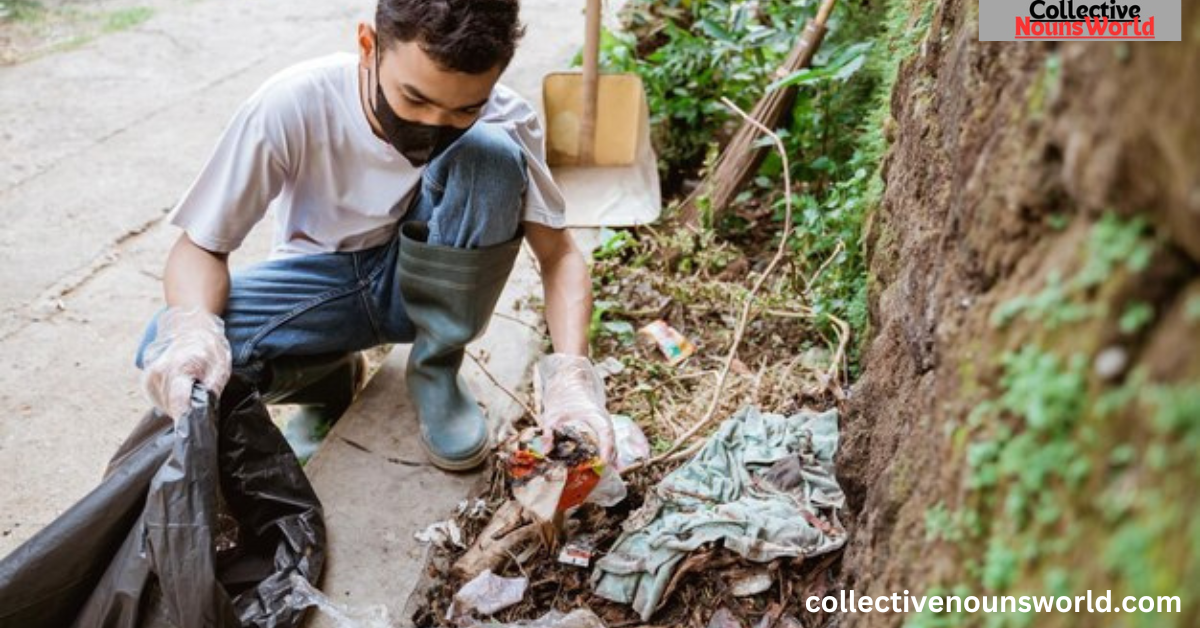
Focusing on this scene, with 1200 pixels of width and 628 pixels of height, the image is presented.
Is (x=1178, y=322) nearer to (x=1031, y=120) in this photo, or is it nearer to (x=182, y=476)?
(x=1031, y=120)

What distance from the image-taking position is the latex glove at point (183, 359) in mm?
1852

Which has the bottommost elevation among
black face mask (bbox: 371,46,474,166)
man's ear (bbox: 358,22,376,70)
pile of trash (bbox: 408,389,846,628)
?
pile of trash (bbox: 408,389,846,628)

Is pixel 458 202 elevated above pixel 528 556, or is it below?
above

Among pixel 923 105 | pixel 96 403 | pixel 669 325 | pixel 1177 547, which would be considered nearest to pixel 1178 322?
pixel 1177 547

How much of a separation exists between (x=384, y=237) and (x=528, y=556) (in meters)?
0.87

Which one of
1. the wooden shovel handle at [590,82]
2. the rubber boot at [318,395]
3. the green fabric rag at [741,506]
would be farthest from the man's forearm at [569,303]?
the wooden shovel handle at [590,82]

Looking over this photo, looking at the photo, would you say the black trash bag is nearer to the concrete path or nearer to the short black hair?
the concrete path

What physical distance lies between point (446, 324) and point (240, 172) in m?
0.60

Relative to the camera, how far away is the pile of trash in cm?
192

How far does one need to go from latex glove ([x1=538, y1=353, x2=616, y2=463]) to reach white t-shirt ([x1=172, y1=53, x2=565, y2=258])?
0.36 meters

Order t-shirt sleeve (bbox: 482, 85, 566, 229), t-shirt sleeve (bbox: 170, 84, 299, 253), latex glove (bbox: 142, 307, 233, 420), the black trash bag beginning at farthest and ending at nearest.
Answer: t-shirt sleeve (bbox: 482, 85, 566, 229) < t-shirt sleeve (bbox: 170, 84, 299, 253) < latex glove (bbox: 142, 307, 233, 420) < the black trash bag

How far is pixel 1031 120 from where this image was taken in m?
1.06

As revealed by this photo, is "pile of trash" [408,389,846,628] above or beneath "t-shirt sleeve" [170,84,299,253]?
beneath

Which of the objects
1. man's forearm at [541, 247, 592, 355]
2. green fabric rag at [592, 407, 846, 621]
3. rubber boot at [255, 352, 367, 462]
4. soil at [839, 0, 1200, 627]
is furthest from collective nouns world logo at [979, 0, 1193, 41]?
rubber boot at [255, 352, 367, 462]
